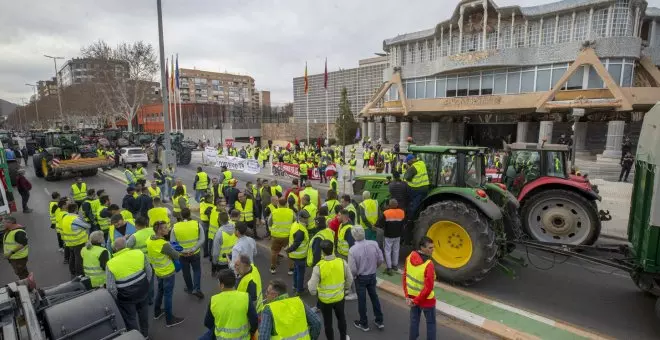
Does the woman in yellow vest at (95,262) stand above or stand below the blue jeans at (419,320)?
above

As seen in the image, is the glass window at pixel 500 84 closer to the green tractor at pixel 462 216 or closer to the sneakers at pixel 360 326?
the green tractor at pixel 462 216

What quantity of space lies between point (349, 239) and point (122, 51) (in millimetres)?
42268

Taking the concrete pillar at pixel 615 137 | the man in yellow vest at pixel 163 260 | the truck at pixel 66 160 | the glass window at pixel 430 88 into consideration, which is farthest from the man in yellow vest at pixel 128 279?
the glass window at pixel 430 88

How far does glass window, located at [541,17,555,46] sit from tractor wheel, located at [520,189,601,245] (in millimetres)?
23574

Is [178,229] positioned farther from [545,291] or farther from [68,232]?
[545,291]

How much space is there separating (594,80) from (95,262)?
29.2m

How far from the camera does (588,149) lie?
87.2ft

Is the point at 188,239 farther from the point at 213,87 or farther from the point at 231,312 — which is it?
the point at 213,87

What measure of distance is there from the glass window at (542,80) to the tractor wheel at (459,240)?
24881 millimetres

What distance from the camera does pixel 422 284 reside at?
4074 mm

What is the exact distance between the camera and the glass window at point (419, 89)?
32.1 metres

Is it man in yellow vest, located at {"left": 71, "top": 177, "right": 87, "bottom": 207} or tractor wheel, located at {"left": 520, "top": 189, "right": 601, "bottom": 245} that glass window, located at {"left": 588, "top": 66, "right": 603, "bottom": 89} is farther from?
man in yellow vest, located at {"left": 71, "top": 177, "right": 87, "bottom": 207}

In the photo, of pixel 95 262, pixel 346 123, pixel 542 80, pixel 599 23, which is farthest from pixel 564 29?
pixel 95 262

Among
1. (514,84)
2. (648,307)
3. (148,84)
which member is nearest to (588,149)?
(514,84)
